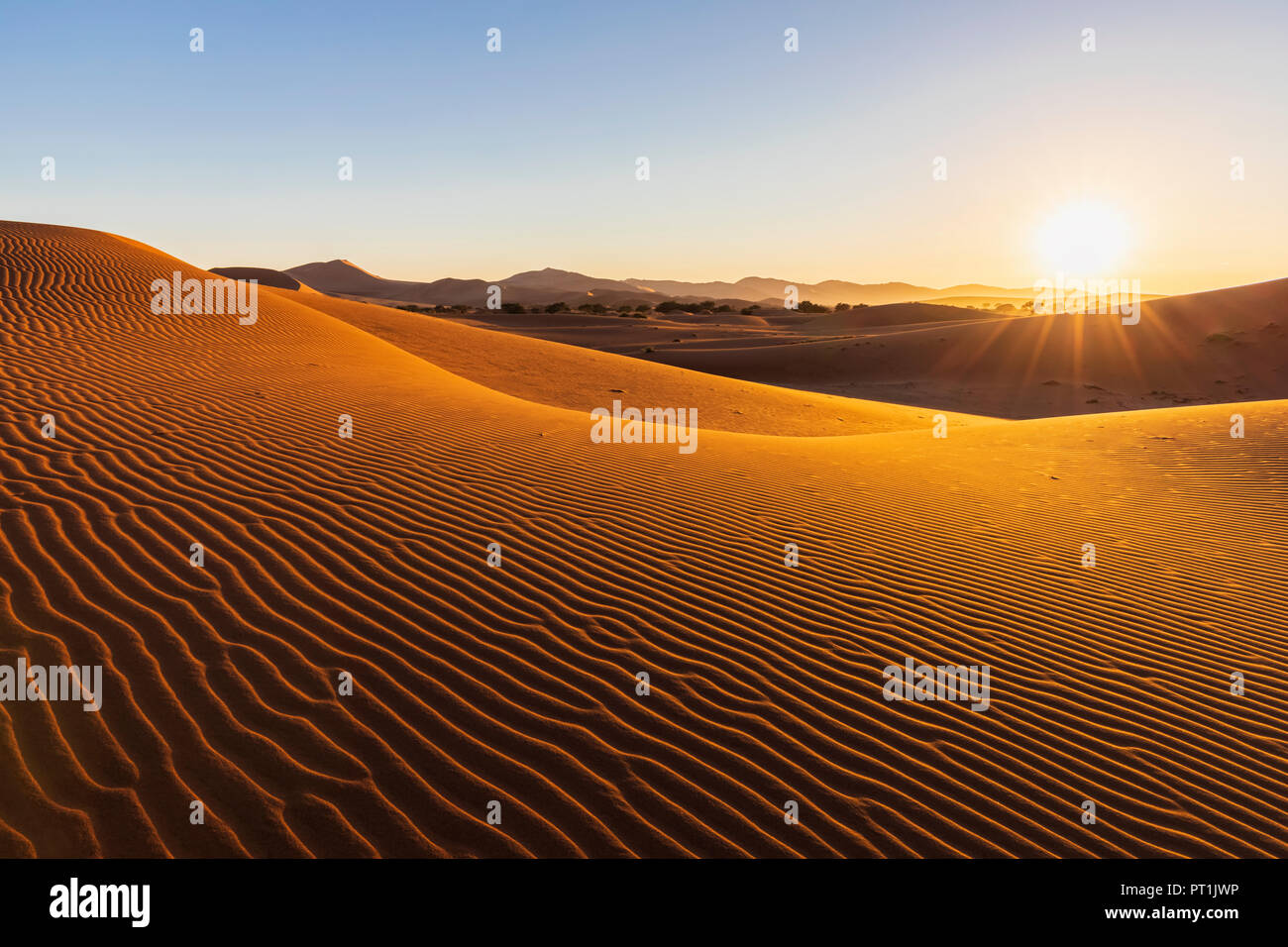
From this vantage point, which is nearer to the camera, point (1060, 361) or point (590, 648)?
point (590, 648)

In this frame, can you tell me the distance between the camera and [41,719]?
3406 millimetres

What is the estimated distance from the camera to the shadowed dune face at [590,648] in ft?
10.4

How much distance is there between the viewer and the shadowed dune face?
3180 mm

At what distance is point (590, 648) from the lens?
4.37 m

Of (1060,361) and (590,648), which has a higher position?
(1060,361)

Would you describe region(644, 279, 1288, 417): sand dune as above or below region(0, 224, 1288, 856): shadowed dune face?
above

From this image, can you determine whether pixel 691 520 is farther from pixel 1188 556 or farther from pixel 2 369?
pixel 2 369

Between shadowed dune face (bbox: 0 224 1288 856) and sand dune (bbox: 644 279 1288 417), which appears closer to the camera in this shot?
shadowed dune face (bbox: 0 224 1288 856)

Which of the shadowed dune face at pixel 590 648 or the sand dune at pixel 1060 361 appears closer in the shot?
the shadowed dune face at pixel 590 648

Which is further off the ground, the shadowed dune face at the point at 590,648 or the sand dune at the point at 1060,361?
the sand dune at the point at 1060,361
